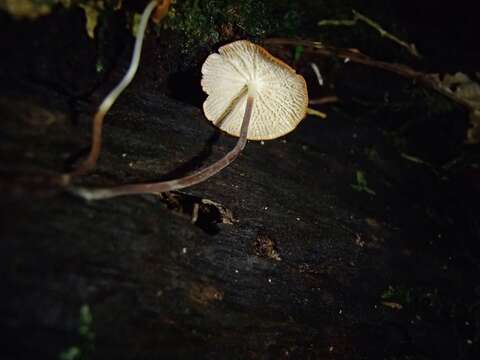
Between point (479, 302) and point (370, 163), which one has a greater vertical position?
point (370, 163)

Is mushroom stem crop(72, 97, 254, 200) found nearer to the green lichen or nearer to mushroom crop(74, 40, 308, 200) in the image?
mushroom crop(74, 40, 308, 200)

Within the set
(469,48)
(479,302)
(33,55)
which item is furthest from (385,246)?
(33,55)

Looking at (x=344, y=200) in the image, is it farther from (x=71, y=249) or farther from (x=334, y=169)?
(x=71, y=249)

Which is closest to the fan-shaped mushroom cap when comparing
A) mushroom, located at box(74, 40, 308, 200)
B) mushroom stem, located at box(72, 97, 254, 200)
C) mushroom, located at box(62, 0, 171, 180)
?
mushroom, located at box(74, 40, 308, 200)

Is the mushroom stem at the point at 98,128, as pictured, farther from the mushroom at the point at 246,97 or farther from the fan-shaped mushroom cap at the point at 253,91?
the fan-shaped mushroom cap at the point at 253,91

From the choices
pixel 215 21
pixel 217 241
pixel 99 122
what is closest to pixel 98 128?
pixel 99 122

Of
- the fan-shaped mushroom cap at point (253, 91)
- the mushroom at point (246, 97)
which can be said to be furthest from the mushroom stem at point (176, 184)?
the fan-shaped mushroom cap at point (253, 91)

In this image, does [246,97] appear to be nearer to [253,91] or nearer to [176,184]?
[253,91]
